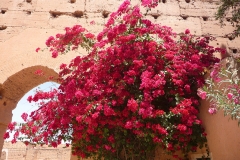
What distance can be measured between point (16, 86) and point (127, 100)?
3.32 meters

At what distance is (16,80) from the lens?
5871 mm

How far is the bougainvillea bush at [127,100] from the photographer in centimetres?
370

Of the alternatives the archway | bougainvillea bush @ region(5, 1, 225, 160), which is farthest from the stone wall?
bougainvillea bush @ region(5, 1, 225, 160)

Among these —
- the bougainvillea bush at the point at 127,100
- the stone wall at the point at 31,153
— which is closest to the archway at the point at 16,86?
the bougainvillea bush at the point at 127,100

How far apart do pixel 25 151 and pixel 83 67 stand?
24.1 ft

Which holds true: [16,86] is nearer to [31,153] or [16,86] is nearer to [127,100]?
[127,100]

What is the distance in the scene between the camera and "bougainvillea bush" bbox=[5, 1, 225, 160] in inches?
146

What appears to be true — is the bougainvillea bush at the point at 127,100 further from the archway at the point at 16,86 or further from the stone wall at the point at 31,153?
the stone wall at the point at 31,153

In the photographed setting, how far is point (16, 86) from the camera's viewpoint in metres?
6.00

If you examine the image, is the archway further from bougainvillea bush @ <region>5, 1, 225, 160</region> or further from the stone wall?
the stone wall

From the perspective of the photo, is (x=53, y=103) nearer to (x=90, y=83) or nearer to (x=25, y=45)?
(x=90, y=83)

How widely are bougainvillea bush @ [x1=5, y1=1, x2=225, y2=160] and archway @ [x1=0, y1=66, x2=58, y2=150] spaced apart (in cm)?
140

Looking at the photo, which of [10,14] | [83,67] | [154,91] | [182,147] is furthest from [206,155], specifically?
[10,14]

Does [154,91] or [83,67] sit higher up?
[83,67]
